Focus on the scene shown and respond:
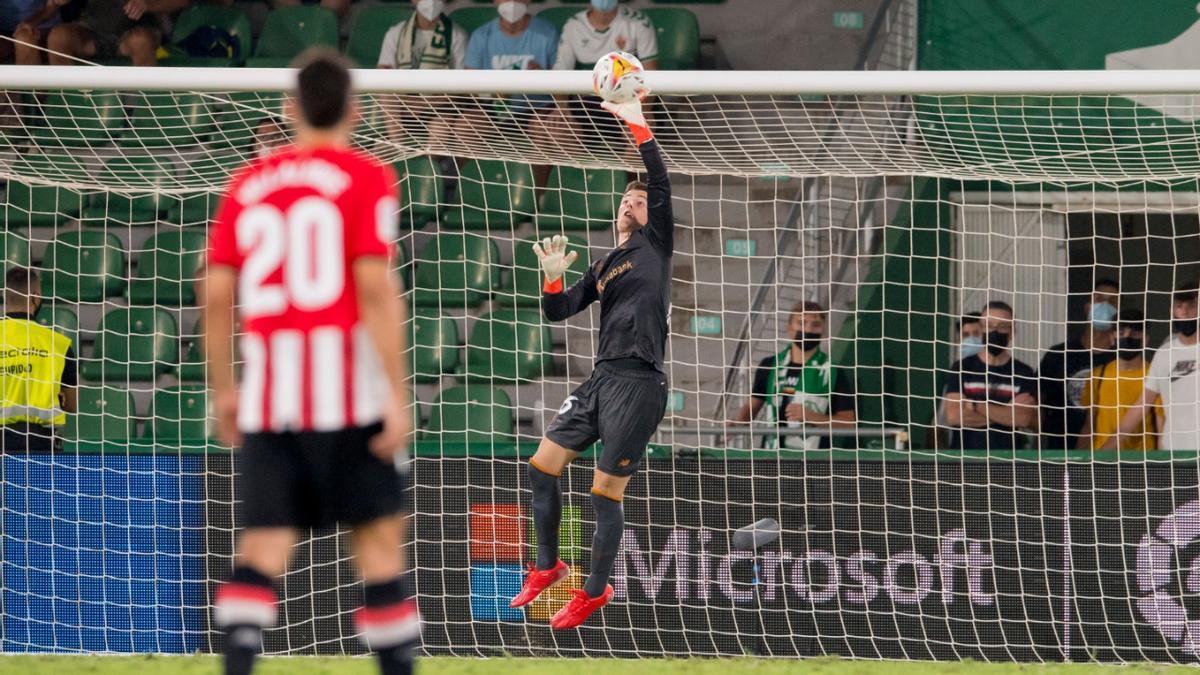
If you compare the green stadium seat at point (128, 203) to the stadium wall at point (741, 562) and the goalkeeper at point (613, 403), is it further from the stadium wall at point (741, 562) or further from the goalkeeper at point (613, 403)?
the goalkeeper at point (613, 403)

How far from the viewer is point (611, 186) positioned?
9852mm

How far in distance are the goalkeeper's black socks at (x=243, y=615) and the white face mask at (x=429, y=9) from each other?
7828 mm

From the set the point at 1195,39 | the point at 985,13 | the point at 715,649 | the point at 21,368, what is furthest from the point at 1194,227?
the point at 21,368

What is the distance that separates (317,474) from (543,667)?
3.15m

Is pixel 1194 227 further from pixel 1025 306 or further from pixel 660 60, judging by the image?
pixel 660 60

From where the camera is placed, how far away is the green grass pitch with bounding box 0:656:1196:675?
6418 millimetres

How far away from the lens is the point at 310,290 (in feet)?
11.8

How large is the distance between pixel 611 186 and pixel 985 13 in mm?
3195

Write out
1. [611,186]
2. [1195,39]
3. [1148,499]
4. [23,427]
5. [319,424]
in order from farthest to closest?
[1195,39]
[611,186]
[23,427]
[1148,499]
[319,424]

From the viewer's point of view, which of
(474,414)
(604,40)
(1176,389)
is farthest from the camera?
(604,40)

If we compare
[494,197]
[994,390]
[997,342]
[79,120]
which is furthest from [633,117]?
[79,120]

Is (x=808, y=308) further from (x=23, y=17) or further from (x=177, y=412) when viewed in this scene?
(x=23, y=17)

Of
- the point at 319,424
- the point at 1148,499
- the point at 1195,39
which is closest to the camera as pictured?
the point at 319,424

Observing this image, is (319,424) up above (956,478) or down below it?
above
